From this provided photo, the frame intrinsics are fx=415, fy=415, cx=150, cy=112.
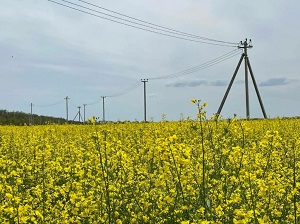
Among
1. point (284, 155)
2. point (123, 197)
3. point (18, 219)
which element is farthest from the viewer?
point (284, 155)

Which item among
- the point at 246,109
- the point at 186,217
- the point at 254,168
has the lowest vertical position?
the point at 186,217

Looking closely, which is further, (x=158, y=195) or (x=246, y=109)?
(x=246, y=109)

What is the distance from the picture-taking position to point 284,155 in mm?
7719

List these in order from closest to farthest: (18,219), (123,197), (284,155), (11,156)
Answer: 1. (18,219)
2. (123,197)
3. (284,155)
4. (11,156)

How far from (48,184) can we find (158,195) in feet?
4.34

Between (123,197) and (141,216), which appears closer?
(141,216)

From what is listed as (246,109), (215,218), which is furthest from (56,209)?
(246,109)

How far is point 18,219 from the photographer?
9.83ft

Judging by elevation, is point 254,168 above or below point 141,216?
above

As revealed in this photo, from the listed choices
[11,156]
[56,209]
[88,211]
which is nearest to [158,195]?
[88,211]

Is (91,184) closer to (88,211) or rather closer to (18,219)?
(88,211)

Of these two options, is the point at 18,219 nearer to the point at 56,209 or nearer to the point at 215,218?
the point at 56,209

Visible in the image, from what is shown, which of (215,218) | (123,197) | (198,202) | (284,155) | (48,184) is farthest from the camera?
(284,155)

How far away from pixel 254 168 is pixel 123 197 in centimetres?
136
